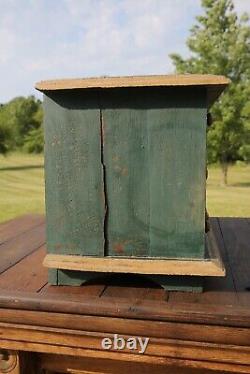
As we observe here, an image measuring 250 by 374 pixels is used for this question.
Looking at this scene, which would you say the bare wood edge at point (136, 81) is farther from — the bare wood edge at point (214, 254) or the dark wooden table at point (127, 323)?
the dark wooden table at point (127, 323)

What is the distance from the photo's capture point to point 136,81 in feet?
3.60

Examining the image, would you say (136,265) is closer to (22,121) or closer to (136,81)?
(136,81)

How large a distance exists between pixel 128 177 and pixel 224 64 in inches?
517

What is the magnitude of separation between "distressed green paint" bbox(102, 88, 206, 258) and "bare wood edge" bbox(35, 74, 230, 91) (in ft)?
0.15

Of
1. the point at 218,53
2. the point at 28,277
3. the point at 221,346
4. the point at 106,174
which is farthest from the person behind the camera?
the point at 218,53

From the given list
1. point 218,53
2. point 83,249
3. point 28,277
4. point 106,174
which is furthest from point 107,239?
point 218,53

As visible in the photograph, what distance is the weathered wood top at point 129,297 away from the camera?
1.06 m

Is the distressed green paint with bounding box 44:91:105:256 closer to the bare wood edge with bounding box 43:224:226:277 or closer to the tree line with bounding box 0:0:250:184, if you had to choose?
the bare wood edge with bounding box 43:224:226:277

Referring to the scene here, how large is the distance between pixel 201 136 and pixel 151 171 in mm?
165

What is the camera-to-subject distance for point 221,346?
1066mm

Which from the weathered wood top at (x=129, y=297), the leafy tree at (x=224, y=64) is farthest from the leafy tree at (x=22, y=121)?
the weathered wood top at (x=129, y=297)

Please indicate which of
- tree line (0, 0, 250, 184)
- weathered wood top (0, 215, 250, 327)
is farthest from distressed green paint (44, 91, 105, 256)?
tree line (0, 0, 250, 184)

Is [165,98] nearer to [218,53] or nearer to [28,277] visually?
[28,277]

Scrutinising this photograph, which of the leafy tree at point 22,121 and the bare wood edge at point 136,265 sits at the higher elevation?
the leafy tree at point 22,121
